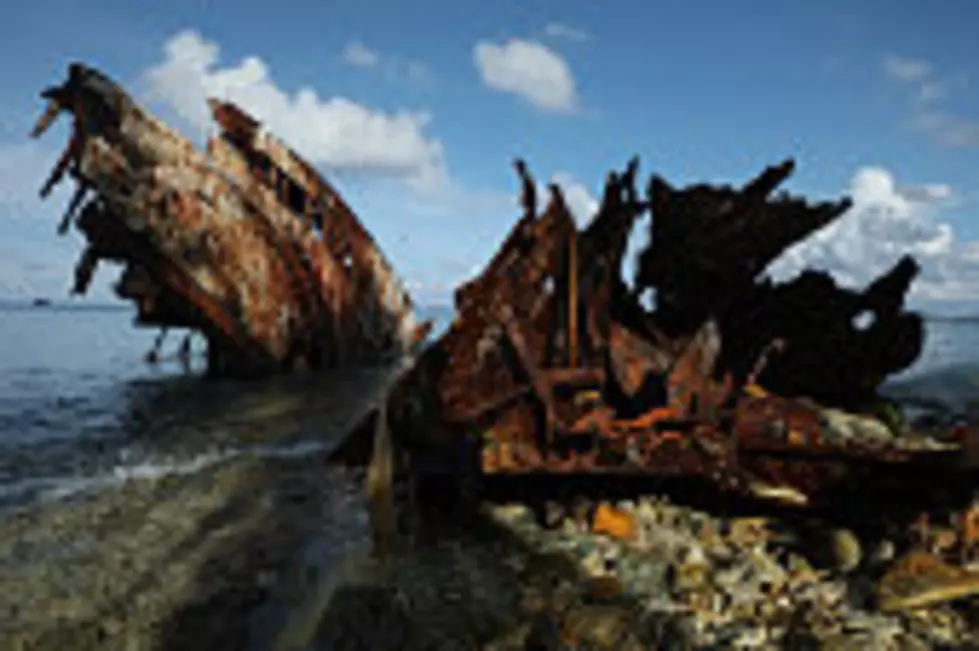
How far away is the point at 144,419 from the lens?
1008cm

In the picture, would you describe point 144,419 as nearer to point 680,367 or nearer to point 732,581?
point 680,367

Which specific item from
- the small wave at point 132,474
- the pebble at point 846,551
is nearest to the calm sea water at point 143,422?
the small wave at point 132,474

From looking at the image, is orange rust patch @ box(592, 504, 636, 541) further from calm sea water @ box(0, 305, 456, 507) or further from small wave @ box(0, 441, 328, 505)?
calm sea water @ box(0, 305, 456, 507)

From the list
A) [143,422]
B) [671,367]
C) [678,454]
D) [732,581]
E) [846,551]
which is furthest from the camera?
[143,422]

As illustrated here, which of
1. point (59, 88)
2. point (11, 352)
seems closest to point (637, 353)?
point (59, 88)

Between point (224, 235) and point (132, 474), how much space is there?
7.17 meters

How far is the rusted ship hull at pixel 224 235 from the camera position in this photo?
1180 centimetres

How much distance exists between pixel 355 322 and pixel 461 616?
13204 mm

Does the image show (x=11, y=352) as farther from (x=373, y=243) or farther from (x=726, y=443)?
(x=726, y=443)

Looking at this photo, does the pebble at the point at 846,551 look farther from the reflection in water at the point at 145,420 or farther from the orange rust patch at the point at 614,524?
the reflection in water at the point at 145,420

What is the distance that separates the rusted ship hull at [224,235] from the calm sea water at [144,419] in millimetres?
1179

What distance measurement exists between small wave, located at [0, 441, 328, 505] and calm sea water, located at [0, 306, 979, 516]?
1 cm

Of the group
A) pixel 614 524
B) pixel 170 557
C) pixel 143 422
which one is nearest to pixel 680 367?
pixel 614 524

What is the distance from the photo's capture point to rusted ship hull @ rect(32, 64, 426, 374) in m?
11.8
